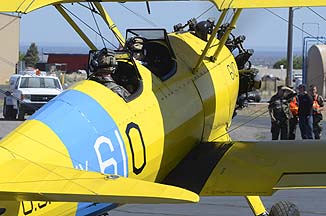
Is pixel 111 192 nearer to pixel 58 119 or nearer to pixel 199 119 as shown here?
pixel 58 119

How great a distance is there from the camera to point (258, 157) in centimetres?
774

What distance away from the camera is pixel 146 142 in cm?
669

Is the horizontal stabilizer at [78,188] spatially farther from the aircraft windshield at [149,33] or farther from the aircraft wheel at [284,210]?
the aircraft wheel at [284,210]

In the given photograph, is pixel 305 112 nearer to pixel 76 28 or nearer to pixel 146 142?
pixel 76 28

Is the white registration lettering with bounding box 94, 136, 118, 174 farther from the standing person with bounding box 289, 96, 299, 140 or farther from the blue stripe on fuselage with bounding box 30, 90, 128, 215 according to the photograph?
the standing person with bounding box 289, 96, 299, 140

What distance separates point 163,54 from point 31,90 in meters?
17.8

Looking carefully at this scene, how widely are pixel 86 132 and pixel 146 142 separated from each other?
842mm

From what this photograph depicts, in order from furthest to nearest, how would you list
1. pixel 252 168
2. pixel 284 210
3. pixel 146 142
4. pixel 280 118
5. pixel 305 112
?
pixel 305 112
pixel 280 118
pixel 284 210
pixel 252 168
pixel 146 142

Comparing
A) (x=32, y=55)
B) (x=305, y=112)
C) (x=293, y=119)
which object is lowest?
(x=293, y=119)

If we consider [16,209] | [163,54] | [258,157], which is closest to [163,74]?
[163,54]

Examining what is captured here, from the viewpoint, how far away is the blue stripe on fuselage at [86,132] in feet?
19.0

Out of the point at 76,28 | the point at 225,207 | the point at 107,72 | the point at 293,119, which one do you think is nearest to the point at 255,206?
the point at 225,207

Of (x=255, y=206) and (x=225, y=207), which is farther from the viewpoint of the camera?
(x=225, y=207)

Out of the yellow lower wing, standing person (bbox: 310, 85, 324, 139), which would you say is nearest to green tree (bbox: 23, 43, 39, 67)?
standing person (bbox: 310, 85, 324, 139)
